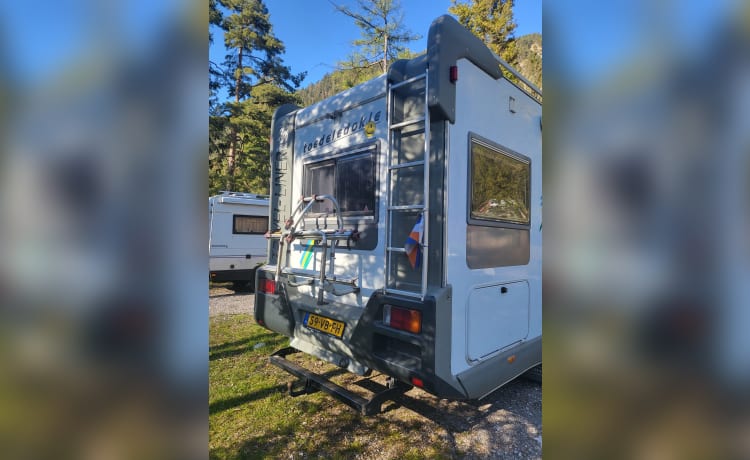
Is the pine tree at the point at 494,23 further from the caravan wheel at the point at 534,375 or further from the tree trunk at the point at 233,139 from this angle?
the caravan wheel at the point at 534,375

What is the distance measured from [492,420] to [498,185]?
7.35 feet

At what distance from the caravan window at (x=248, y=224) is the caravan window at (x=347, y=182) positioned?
297 inches

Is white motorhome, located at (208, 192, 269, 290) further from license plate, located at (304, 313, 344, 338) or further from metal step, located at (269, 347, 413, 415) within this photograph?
license plate, located at (304, 313, 344, 338)

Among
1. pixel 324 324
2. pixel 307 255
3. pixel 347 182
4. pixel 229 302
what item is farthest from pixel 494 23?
pixel 324 324

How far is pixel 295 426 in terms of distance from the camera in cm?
341

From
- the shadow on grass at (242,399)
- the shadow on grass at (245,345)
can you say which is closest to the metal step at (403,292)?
the shadow on grass at (242,399)

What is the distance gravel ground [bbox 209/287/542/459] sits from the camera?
10.3 ft

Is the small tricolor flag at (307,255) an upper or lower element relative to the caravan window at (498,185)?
lower

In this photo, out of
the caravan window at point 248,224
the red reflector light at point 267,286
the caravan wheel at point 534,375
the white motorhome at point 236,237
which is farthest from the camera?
the caravan window at point 248,224

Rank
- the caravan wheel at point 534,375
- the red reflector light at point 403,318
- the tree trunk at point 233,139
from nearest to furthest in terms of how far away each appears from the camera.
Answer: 1. the red reflector light at point 403,318
2. the caravan wheel at point 534,375
3. the tree trunk at point 233,139

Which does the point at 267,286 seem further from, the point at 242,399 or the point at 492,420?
the point at 492,420

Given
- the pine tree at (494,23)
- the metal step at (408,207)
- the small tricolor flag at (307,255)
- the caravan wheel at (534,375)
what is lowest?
the caravan wheel at (534,375)

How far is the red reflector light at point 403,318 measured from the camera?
8.87 ft
